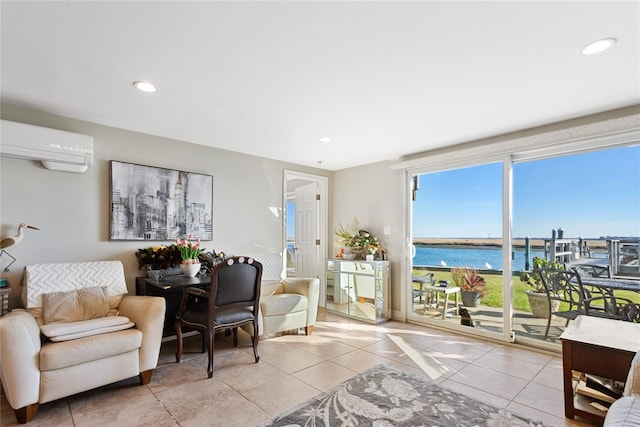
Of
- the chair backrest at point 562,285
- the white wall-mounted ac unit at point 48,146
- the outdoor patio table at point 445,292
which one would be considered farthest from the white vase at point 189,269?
the chair backrest at point 562,285

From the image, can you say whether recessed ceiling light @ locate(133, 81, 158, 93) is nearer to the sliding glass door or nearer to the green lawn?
the sliding glass door

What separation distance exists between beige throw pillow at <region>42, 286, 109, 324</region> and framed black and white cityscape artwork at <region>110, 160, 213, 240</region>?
0.75 m

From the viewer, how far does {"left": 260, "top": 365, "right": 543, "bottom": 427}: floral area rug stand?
6.75 feet

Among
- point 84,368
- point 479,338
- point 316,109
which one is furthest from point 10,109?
point 479,338

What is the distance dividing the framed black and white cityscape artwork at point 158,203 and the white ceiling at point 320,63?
536 mm

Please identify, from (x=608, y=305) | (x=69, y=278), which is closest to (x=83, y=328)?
(x=69, y=278)

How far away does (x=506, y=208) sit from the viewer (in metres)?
3.59

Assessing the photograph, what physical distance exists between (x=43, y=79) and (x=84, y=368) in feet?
6.78

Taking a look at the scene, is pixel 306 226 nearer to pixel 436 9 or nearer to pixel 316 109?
pixel 316 109

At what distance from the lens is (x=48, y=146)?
272 centimetres

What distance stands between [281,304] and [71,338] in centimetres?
191

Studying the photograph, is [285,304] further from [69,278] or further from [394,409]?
[69,278]

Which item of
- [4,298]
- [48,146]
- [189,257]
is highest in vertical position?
[48,146]

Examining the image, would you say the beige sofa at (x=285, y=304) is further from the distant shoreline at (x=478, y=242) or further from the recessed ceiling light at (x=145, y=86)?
the recessed ceiling light at (x=145, y=86)
